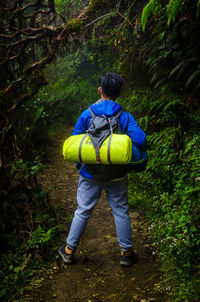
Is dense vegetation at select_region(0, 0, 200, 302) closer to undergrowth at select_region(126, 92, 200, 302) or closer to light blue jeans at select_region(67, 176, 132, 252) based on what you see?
undergrowth at select_region(126, 92, 200, 302)

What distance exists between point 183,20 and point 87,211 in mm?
3412

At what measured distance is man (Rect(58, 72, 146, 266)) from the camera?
2893 millimetres

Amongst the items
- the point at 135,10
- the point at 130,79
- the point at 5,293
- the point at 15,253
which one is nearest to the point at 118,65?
the point at 130,79

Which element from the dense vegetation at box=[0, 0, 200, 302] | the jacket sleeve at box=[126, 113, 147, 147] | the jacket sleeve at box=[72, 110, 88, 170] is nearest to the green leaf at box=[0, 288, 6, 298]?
the dense vegetation at box=[0, 0, 200, 302]

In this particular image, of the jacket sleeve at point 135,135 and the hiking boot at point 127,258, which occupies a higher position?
the jacket sleeve at point 135,135

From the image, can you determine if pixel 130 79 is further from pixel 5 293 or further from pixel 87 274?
pixel 5 293

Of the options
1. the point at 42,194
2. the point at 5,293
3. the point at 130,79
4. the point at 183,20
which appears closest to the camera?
the point at 5,293

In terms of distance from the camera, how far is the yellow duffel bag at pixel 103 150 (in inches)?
102

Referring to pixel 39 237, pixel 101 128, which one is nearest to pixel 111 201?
pixel 101 128

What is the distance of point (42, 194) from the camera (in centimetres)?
417

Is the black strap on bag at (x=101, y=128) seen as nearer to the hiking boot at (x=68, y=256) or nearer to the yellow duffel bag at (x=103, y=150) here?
the yellow duffel bag at (x=103, y=150)

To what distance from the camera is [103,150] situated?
8.63 feet

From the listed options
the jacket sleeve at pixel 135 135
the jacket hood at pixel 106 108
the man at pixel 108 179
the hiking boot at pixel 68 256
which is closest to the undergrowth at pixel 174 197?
the man at pixel 108 179

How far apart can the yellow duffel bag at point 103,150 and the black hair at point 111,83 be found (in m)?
0.52
